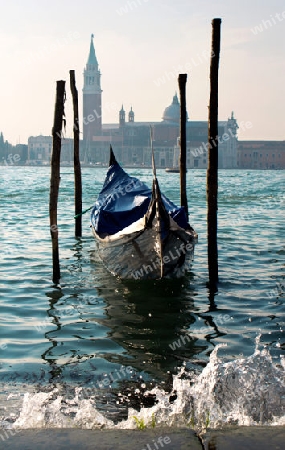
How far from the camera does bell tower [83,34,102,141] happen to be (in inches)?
3591

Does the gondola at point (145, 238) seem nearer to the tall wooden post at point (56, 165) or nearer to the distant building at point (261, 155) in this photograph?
the tall wooden post at point (56, 165)

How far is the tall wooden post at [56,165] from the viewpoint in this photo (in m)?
6.22

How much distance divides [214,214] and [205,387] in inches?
122

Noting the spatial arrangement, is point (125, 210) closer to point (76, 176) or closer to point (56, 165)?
point (56, 165)

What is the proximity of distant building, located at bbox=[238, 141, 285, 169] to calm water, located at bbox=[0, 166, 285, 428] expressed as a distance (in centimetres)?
8046

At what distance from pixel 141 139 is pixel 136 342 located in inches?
3414

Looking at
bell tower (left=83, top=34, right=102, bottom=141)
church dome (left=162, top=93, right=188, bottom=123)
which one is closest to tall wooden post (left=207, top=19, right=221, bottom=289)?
bell tower (left=83, top=34, right=102, bottom=141)

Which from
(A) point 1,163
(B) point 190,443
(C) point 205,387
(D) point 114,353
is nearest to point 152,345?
(D) point 114,353

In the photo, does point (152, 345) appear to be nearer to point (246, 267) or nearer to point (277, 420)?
point (277, 420)

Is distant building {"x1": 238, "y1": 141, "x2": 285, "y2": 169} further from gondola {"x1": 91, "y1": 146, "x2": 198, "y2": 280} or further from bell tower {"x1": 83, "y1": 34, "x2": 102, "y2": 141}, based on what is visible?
gondola {"x1": 91, "y1": 146, "x2": 198, "y2": 280}

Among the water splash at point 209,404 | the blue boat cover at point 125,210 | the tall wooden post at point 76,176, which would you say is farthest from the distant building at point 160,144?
the water splash at point 209,404

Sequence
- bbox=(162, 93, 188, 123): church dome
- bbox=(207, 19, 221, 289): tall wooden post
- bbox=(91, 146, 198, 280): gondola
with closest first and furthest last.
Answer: bbox=(91, 146, 198, 280): gondola < bbox=(207, 19, 221, 289): tall wooden post < bbox=(162, 93, 188, 123): church dome

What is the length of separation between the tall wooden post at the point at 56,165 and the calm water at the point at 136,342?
10.2 inches

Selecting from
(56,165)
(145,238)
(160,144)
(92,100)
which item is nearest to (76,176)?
(56,165)
